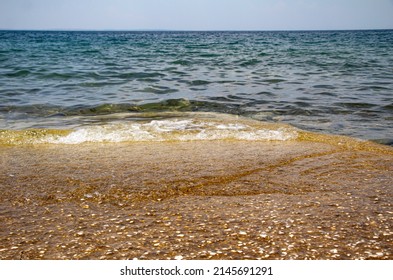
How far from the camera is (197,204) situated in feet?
8.93

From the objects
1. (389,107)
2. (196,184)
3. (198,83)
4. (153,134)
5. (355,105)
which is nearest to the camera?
(196,184)

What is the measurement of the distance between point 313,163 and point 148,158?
193 cm

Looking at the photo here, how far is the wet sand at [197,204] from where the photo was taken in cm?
208

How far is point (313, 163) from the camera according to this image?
379 cm

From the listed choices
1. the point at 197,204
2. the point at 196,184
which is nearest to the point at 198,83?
the point at 196,184

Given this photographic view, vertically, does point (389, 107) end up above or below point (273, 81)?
below

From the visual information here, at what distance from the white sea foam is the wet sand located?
2.41 ft

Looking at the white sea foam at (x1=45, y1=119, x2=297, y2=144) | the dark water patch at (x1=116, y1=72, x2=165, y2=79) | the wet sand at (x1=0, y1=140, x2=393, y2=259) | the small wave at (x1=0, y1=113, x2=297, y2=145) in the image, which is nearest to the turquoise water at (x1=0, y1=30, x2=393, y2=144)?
the dark water patch at (x1=116, y1=72, x2=165, y2=79)

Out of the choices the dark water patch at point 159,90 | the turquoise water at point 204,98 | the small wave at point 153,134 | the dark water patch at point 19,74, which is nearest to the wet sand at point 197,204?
the small wave at point 153,134

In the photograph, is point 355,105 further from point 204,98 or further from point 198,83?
point 198,83

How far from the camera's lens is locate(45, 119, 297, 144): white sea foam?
510 centimetres

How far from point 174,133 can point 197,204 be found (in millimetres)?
2803

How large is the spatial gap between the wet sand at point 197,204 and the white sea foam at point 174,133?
73 cm
